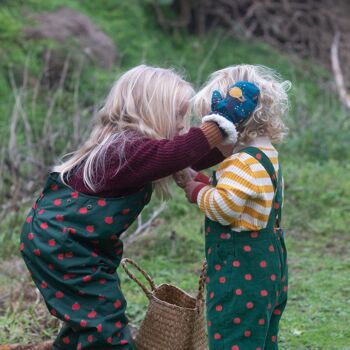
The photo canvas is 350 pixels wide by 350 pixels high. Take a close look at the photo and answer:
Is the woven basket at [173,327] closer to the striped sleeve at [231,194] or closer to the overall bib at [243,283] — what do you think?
the overall bib at [243,283]

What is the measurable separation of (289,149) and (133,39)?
127 inches

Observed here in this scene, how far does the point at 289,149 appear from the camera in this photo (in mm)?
8156

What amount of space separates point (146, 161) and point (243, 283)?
643 millimetres

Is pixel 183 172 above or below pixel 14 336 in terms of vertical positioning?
above

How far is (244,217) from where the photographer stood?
10.4 ft

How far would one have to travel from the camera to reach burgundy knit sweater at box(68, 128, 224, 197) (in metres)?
3.13

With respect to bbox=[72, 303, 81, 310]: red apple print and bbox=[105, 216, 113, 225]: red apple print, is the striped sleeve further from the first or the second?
bbox=[72, 303, 81, 310]: red apple print

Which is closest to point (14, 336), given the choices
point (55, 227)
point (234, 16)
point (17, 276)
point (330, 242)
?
point (17, 276)

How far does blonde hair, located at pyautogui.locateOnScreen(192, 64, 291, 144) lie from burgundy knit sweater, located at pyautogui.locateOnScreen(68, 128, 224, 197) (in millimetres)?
190

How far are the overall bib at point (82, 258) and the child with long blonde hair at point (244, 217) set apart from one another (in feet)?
1.24

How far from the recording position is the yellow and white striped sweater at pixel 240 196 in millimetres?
3092

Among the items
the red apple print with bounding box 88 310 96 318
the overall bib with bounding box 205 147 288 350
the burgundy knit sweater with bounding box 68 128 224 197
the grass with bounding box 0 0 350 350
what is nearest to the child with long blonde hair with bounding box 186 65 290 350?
the overall bib with bounding box 205 147 288 350

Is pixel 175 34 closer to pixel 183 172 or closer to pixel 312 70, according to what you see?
pixel 312 70

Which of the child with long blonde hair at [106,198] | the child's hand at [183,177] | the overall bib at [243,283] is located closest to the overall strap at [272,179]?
the overall bib at [243,283]
